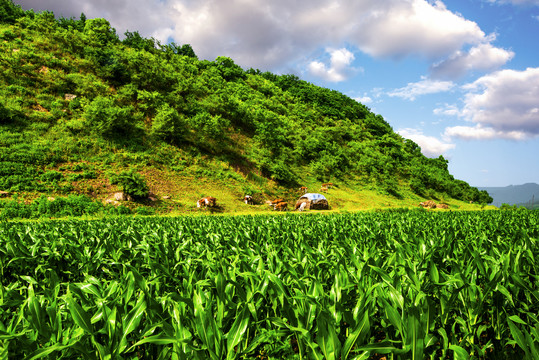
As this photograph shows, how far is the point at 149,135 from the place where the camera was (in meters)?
28.6

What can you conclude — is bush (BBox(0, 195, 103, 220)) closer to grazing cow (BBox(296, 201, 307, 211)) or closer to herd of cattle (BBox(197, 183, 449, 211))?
herd of cattle (BBox(197, 183, 449, 211))

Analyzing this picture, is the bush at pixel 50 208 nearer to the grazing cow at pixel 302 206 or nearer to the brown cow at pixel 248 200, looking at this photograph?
the brown cow at pixel 248 200

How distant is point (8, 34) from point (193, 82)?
22378mm

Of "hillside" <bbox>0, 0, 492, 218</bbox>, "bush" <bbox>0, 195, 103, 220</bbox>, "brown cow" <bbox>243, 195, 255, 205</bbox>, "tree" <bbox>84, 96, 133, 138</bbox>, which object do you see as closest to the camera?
"bush" <bbox>0, 195, 103, 220</bbox>

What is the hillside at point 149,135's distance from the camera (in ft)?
70.8

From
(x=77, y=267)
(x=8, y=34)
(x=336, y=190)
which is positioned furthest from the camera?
(x=336, y=190)

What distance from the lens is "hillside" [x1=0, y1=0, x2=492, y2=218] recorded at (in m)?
21.6

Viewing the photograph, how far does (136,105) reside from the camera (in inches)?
1256

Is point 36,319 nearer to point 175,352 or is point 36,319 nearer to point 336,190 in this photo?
point 175,352

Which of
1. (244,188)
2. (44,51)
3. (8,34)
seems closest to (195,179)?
(244,188)

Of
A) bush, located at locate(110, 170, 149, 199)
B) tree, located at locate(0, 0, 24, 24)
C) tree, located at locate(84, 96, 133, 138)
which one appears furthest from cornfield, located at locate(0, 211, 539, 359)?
tree, located at locate(0, 0, 24, 24)

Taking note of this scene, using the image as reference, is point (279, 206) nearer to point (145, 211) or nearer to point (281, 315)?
point (145, 211)

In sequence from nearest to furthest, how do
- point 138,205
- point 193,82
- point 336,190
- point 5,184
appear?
point 5,184
point 138,205
point 336,190
point 193,82

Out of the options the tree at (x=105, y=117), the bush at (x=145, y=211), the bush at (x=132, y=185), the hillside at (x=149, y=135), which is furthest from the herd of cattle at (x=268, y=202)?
the tree at (x=105, y=117)
